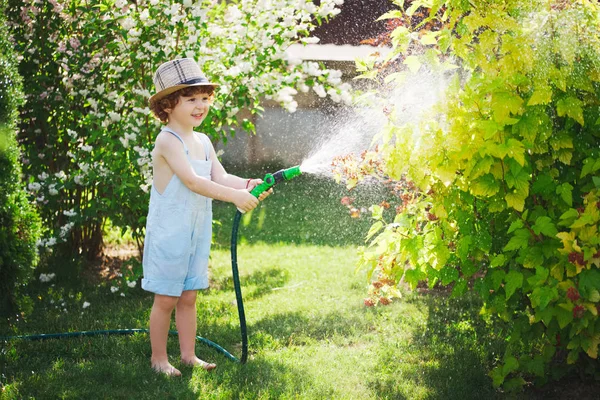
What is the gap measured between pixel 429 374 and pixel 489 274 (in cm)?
70

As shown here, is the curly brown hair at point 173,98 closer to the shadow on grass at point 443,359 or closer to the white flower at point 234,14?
the shadow on grass at point 443,359

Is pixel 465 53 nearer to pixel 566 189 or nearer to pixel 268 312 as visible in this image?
pixel 566 189

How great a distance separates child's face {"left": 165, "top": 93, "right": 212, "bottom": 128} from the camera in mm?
3270

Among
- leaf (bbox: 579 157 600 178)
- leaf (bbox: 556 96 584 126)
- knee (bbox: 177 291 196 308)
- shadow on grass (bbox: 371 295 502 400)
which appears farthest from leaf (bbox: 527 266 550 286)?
knee (bbox: 177 291 196 308)

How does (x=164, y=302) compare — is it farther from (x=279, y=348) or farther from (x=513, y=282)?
(x=513, y=282)

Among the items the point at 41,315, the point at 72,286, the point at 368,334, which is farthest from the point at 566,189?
the point at 72,286

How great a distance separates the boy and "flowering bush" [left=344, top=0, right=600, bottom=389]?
2.91 ft

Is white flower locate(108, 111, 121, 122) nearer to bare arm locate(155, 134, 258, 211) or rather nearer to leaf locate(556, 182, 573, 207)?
bare arm locate(155, 134, 258, 211)

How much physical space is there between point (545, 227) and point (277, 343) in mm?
1656

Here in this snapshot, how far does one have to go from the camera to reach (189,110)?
3268 mm

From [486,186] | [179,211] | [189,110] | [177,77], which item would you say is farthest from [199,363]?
[486,186]

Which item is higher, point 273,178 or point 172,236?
point 273,178

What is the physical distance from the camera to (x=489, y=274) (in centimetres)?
283

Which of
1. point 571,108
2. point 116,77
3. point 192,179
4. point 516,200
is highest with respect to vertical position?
point 116,77
